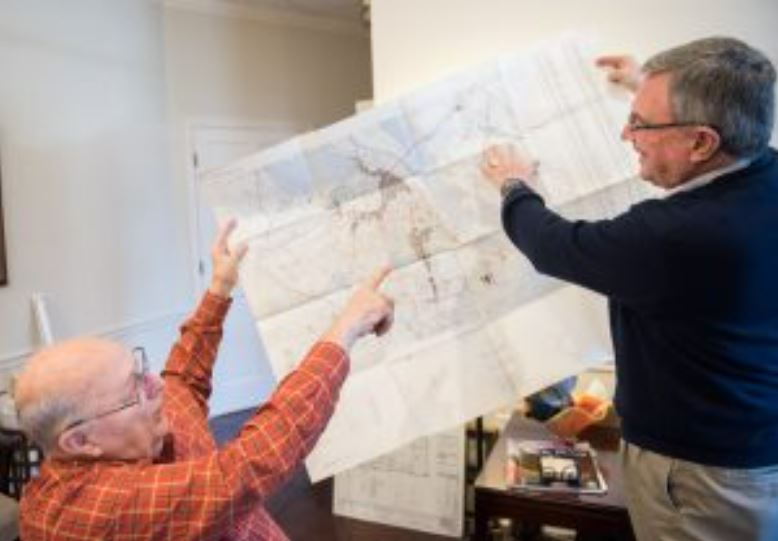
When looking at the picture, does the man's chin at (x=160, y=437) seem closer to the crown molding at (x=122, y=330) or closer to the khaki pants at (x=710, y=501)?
the khaki pants at (x=710, y=501)

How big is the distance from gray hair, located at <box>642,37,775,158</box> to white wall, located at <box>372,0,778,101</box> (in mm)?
876

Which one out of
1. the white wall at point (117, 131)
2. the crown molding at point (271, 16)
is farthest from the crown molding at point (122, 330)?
the crown molding at point (271, 16)

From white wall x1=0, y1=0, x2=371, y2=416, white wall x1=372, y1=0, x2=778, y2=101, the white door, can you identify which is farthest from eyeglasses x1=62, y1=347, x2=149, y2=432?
the white door

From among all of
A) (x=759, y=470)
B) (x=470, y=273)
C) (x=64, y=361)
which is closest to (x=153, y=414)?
(x=64, y=361)

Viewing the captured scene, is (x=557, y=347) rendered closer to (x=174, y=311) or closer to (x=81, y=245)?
(x=81, y=245)

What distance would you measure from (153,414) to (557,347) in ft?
2.36

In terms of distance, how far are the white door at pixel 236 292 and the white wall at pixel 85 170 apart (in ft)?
0.59

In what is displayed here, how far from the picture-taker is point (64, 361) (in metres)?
0.92

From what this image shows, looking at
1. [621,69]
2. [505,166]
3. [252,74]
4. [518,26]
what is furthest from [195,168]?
[621,69]

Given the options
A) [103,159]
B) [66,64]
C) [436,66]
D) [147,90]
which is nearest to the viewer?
[436,66]

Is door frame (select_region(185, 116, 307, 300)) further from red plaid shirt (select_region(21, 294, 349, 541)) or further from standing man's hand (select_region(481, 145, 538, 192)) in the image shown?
red plaid shirt (select_region(21, 294, 349, 541))

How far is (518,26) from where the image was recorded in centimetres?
201

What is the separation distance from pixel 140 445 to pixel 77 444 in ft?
0.28

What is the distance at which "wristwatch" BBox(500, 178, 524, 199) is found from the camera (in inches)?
48.0
